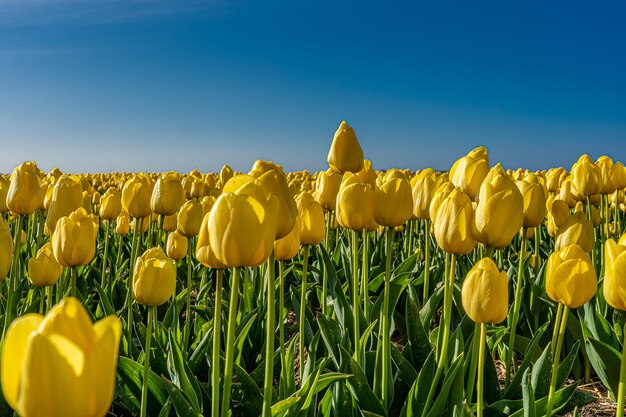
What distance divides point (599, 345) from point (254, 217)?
2383 mm

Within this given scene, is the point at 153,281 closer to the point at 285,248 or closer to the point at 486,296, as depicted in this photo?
the point at 285,248

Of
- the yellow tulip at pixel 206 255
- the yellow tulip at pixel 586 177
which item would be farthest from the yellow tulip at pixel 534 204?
the yellow tulip at pixel 586 177

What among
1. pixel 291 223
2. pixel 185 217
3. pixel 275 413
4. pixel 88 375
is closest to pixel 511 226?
pixel 291 223

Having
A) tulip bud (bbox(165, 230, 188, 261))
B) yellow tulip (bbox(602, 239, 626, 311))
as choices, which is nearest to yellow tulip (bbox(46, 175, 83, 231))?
tulip bud (bbox(165, 230, 188, 261))

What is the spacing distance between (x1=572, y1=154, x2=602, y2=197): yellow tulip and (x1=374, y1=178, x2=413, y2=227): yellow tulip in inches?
82.4

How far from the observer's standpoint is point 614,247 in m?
1.69

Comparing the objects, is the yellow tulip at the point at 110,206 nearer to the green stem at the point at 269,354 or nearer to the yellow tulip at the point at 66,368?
the green stem at the point at 269,354

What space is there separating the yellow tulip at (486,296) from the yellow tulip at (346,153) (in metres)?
1.43

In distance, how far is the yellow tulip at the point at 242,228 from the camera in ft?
4.20

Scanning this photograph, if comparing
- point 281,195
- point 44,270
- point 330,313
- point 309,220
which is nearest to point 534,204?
point 309,220

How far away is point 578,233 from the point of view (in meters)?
2.52

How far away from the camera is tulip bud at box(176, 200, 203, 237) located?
311cm

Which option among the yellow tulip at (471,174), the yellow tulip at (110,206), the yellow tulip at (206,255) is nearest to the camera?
the yellow tulip at (206,255)

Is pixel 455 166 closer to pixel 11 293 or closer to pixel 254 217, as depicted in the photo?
pixel 254 217
